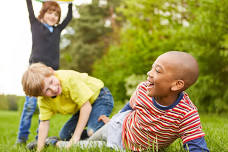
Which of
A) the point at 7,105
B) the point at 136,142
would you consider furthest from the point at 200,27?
the point at 7,105

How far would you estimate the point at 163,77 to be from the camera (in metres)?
1.64

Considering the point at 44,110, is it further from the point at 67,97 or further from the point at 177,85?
the point at 177,85

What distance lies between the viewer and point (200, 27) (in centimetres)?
589

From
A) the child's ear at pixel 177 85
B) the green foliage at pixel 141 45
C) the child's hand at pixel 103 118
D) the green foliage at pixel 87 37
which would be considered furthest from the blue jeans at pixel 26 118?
the green foliage at pixel 87 37

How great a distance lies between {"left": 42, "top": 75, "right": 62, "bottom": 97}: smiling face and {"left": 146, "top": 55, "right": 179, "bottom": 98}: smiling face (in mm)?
1278

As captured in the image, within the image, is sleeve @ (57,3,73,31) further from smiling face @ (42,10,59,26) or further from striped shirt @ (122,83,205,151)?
striped shirt @ (122,83,205,151)

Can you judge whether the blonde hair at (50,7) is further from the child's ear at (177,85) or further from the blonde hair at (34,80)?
the child's ear at (177,85)

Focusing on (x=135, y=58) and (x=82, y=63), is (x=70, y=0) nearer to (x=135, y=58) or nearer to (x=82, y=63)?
(x=135, y=58)

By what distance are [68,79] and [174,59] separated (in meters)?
1.53

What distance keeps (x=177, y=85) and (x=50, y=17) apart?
8.55ft

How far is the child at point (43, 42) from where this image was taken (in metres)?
3.54

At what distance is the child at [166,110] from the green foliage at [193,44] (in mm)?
2514

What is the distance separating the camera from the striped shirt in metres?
1.73

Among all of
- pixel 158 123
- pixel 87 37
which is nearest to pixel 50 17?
pixel 158 123
